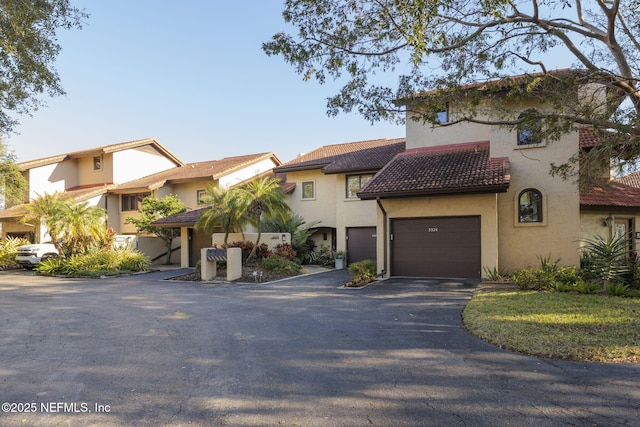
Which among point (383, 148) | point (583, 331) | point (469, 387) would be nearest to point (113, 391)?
point (469, 387)

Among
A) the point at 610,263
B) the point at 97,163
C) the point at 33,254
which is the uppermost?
the point at 97,163

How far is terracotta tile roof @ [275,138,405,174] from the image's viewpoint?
2075 cm

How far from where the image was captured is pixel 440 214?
14.4 meters

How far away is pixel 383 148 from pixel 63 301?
17.5 metres

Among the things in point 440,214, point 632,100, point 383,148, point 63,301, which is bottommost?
point 63,301

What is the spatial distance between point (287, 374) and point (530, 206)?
1278 cm

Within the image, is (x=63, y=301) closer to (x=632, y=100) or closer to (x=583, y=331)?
(x=583, y=331)

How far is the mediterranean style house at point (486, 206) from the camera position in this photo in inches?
538

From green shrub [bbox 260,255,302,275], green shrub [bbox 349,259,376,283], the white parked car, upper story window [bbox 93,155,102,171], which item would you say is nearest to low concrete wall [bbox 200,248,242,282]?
green shrub [bbox 260,255,302,275]

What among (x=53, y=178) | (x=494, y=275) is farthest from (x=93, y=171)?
(x=494, y=275)

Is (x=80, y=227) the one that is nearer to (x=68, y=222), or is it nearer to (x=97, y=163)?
(x=68, y=222)

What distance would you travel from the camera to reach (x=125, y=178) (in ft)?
95.9

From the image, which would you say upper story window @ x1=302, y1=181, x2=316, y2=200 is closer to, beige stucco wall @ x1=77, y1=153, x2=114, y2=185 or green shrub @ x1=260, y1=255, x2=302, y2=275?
green shrub @ x1=260, y1=255, x2=302, y2=275

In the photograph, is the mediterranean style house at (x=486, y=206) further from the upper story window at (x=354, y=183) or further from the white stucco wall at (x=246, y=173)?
the white stucco wall at (x=246, y=173)
